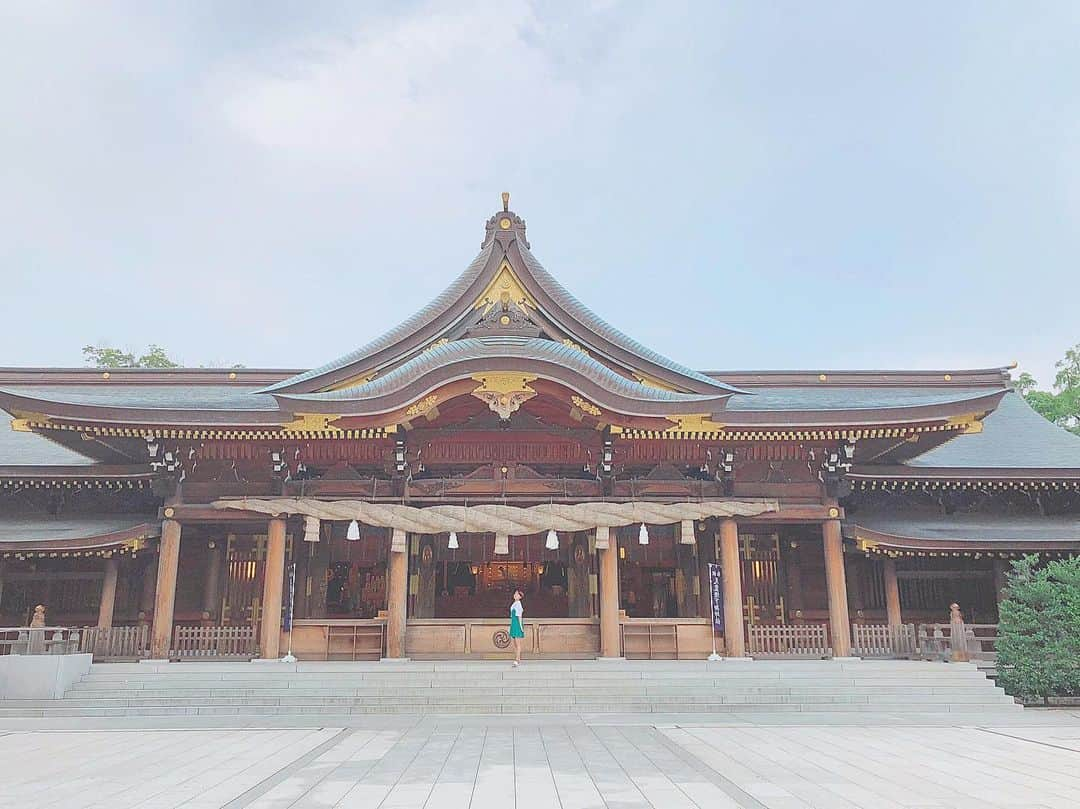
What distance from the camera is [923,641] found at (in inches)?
607

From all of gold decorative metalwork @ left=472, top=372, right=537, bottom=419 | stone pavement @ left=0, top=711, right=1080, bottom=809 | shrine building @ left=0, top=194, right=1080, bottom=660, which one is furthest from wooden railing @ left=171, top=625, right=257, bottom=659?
gold decorative metalwork @ left=472, top=372, right=537, bottom=419

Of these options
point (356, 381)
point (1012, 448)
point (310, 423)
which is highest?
point (356, 381)

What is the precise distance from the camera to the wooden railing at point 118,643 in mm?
15172

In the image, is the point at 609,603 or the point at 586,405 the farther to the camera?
the point at 609,603

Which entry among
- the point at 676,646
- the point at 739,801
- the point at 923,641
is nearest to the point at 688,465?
the point at 676,646

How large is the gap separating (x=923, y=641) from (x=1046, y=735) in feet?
18.1

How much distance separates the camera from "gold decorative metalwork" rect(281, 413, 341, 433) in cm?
1449

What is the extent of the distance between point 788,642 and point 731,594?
66.3 inches

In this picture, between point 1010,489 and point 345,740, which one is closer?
point 345,740

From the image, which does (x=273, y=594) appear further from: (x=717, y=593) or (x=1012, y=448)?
(x=1012, y=448)

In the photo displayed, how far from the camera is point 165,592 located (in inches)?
598

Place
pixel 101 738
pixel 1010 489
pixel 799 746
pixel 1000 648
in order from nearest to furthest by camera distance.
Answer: pixel 799 746, pixel 101 738, pixel 1000 648, pixel 1010 489

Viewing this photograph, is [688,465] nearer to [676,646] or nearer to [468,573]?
[676,646]

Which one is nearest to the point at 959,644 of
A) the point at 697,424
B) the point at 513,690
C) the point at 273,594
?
the point at 697,424
